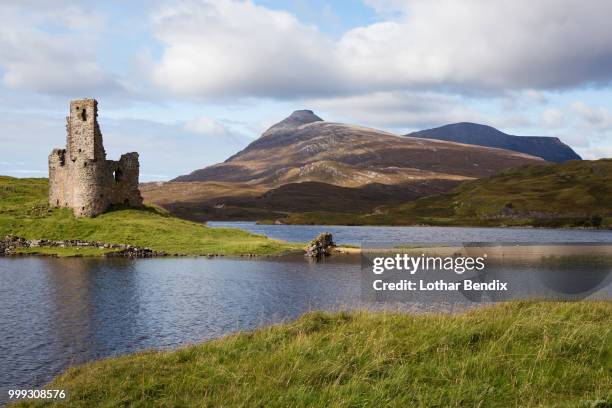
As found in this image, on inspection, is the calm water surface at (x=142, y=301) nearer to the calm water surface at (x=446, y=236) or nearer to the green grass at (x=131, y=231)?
the green grass at (x=131, y=231)

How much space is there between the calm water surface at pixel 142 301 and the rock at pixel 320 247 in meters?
8.70

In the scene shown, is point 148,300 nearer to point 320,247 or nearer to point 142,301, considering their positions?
point 142,301

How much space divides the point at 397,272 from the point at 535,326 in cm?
3482

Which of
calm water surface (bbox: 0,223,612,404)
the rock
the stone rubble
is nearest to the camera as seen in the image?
calm water surface (bbox: 0,223,612,404)

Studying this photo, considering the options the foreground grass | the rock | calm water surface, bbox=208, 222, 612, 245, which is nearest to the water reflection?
the foreground grass

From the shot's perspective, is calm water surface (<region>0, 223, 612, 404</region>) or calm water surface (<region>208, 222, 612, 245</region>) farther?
calm water surface (<region>208, 222, 612, 245</region>)

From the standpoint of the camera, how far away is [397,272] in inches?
2175

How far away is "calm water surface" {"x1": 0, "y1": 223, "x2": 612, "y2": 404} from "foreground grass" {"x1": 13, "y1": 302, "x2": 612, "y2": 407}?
5067 mm

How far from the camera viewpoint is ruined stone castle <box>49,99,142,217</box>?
7406 cm

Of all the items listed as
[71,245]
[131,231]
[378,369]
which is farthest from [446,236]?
[378,369]

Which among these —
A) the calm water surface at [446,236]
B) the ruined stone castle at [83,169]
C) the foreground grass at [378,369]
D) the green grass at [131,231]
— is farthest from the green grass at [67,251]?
the calm water surface at [446,236]

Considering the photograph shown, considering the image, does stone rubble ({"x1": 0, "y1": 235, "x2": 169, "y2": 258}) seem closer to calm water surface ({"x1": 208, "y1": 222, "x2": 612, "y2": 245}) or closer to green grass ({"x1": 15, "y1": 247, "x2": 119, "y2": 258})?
green grass ({"x1": 15, "y1": 247, "x2": 119, "y2": 258})

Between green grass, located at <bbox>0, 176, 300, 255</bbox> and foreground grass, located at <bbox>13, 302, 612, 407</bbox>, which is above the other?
green grass, located at <bbox>0, 176, 300, 255</bbox>

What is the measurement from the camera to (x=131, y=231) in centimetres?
7138
